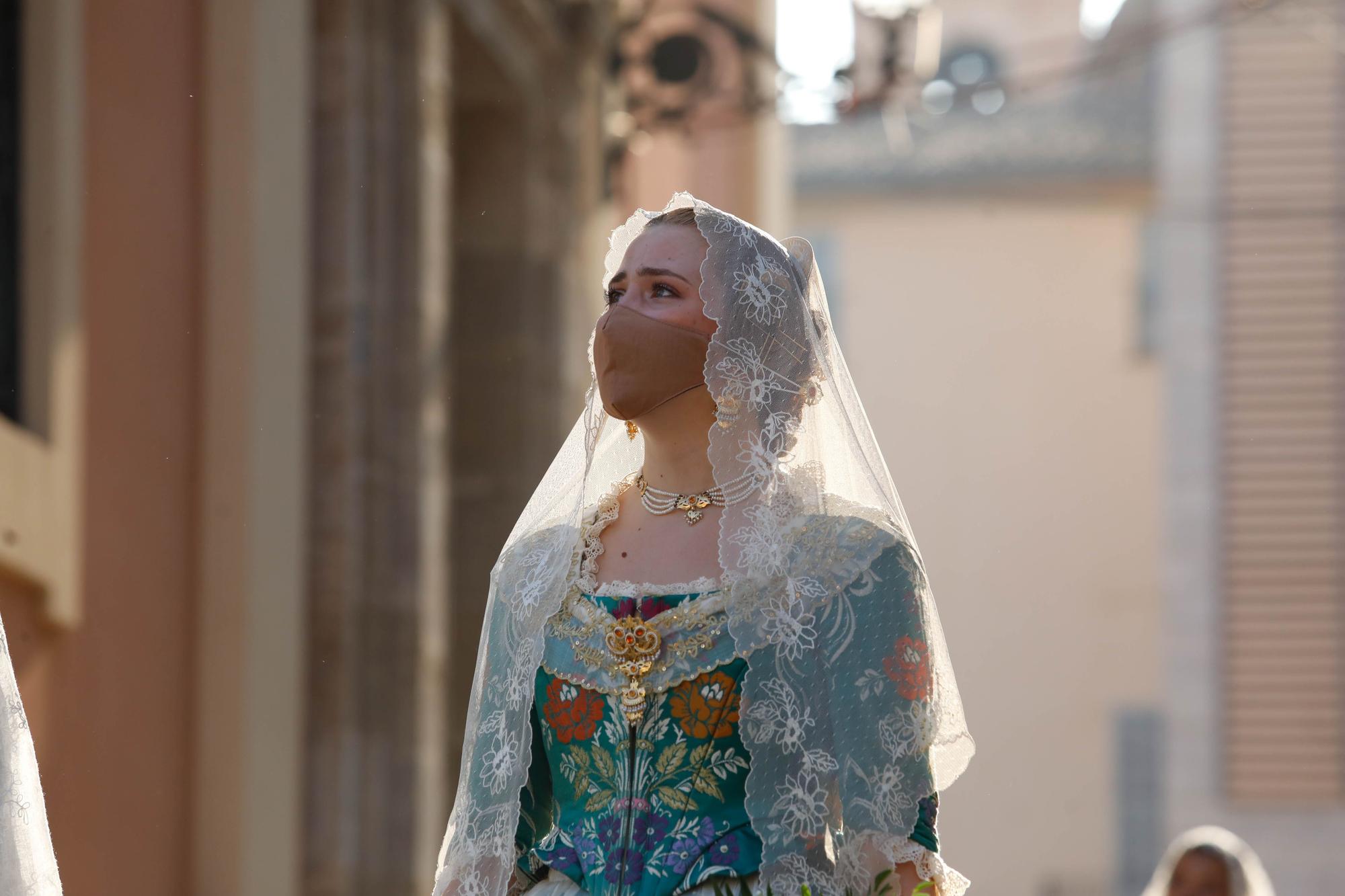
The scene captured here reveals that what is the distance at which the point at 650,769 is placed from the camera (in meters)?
2.88

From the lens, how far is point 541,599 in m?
3.04

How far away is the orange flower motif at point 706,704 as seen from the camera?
289 centimetres

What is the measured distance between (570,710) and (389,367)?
11.2 feet

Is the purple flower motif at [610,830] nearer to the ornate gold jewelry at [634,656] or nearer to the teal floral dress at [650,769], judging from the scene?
the teal floral dress at [650,769]

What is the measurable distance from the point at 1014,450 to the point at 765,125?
27.0 ft

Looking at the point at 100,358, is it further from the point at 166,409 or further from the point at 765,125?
the point at 765,125

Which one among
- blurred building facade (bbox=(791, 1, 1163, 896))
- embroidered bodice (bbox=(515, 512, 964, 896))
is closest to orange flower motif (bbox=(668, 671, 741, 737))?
embroidered bodice (bbox=(515, 512, 964, 896))

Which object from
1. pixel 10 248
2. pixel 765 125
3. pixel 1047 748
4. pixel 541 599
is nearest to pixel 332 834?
pixel 10 248

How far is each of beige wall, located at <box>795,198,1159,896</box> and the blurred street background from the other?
10.8 ft

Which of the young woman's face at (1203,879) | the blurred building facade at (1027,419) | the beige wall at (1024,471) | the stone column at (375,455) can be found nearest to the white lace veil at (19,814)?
the stone column at (375,455)

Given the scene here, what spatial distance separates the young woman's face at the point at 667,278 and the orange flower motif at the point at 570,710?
0.56 metres

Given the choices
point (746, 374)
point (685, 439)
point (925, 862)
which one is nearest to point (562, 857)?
point (925, 862)

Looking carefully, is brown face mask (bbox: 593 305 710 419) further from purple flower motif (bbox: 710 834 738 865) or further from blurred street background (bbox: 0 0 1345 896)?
blurred street background (bbox: 0 0 1345 896)

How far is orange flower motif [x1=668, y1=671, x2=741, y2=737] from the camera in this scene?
2.89 m
